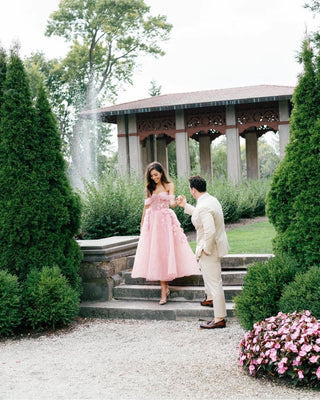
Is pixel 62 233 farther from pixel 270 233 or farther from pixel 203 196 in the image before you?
pixel 270 233

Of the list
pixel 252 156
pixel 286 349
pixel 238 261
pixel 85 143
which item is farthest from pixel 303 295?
pixel 85 143

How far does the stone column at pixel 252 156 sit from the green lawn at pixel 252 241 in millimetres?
12375

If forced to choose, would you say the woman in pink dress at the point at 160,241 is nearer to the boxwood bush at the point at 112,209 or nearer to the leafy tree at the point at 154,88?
the boxwood bush at the point at 112,209

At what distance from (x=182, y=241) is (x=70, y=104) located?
3123cm

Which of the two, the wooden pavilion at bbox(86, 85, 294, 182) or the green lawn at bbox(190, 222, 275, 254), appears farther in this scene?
the wooden pavilion at bbox(86, 85, 294, 182)

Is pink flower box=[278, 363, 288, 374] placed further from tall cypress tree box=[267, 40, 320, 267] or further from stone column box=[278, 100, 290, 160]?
stone column box=[278, 100, 290, 160]

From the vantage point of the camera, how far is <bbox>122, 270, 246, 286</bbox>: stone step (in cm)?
686

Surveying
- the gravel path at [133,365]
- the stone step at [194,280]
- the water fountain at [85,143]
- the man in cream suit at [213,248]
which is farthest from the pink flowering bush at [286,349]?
the water fountain at [85,143]

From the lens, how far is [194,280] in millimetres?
7109

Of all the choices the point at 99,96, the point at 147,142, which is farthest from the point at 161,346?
the point at 99,96

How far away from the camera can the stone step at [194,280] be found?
686 centimetres

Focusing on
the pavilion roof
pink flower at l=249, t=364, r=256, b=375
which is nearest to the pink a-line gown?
pink flower at l=249, t=364, r=256, b=375

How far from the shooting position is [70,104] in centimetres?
3656

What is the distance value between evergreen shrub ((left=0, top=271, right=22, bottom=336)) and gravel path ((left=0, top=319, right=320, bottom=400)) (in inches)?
8.4
